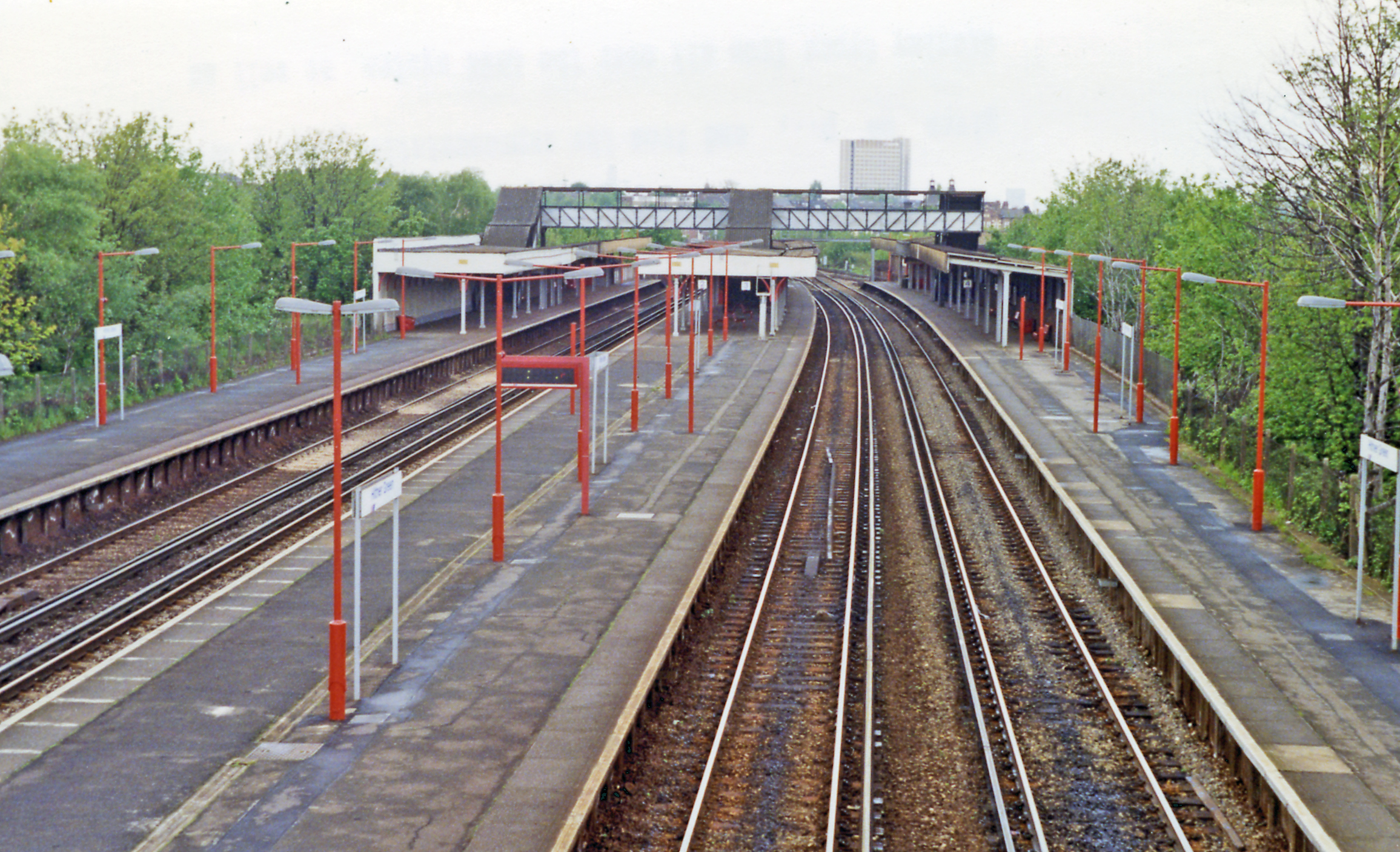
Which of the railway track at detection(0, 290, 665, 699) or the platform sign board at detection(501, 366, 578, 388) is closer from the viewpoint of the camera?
the railway track at detection(0, 290, 665, 699)

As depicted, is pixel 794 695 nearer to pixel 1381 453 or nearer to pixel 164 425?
pixel 1381 453

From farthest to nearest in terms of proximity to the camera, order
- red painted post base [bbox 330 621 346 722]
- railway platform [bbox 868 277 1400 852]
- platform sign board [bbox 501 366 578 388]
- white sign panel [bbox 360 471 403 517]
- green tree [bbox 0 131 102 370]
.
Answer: green tree [bbox 0 131 102 370] → platform sign board [bbox 501 366 578 388] → white sign panel [bbox 360 471 403 517] → red painted post base [bbox 330 621 346 722] → railway platform [bbox 868 277 1400 852]

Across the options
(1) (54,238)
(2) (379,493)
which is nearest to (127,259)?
(1) (54,238)

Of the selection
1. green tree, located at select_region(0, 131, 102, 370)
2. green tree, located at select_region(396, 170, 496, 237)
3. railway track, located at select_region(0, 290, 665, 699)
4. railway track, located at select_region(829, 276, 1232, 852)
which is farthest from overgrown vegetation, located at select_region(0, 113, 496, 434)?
green tree, located at select_region(396, 170, 496, 237)

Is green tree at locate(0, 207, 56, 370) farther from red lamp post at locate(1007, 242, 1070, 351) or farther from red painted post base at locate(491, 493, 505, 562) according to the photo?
red lamp post at locate(1007, 242, 1070, 351)

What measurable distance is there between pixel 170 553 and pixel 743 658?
1247 cm

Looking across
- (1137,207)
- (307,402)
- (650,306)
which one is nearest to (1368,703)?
(307,402)

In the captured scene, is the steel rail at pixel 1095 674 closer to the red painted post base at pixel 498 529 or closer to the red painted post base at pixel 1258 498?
the red painted post base at pixel 1258 498

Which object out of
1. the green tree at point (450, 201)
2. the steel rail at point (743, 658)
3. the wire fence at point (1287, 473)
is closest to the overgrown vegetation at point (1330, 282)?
the wire fence at point (1287, 473)

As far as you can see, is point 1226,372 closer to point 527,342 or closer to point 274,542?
point 274,542

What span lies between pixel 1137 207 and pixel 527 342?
29598mm

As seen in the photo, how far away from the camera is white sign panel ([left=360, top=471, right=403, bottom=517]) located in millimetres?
18188

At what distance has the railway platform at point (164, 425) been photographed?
3167cm

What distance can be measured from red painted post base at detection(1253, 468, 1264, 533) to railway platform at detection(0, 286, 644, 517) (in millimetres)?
23826
